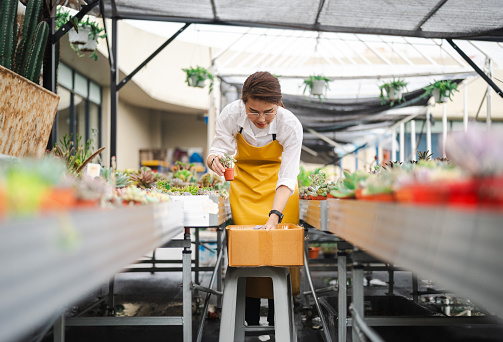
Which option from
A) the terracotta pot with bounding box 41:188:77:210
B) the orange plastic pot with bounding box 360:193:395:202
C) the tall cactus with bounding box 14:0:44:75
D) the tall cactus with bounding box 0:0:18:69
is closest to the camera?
the terracotta pot with bounding box 41:188:77:210

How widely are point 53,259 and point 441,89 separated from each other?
284 inches

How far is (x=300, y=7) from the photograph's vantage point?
4.37 metres

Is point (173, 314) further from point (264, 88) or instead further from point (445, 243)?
point (445, 243)

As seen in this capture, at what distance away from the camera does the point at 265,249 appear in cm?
205

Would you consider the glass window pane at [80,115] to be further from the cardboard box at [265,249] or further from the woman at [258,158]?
the cardboard box at [265,249]

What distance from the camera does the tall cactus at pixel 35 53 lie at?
120 inches

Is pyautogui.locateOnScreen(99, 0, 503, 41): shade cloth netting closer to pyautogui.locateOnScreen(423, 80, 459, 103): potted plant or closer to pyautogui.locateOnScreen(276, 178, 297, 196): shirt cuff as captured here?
pyautogui.locateOnScreen(276, 178, 297, 196): shirt cuff

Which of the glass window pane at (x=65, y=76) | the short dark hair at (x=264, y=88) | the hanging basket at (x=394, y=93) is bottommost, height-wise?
the short dark hair at (x=264, y=88)

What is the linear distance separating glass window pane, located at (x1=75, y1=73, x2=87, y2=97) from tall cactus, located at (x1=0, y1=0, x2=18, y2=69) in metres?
7.26

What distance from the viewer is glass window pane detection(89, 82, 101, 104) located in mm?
10961

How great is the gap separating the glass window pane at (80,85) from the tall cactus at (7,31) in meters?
7.26

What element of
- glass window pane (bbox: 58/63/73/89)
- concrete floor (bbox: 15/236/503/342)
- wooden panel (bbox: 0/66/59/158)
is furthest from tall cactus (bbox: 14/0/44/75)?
glass window pane (bbox: 58/63/73/89)

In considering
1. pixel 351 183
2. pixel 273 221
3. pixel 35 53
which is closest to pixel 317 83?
pixel 35 53

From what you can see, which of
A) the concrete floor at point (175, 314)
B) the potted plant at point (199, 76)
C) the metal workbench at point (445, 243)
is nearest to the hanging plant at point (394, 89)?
the potted plant at point (199, 76)
